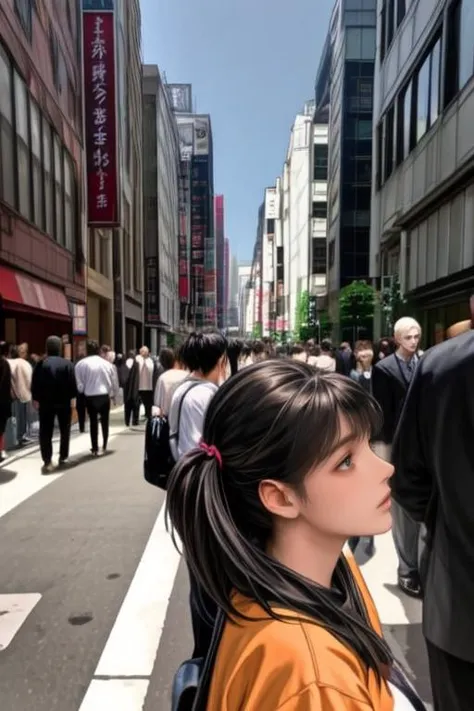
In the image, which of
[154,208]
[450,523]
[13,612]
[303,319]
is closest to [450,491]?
[450,523]

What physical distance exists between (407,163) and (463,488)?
22.5m

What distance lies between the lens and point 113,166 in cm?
2078

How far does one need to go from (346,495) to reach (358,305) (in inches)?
1235

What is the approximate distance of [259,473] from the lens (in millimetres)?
972

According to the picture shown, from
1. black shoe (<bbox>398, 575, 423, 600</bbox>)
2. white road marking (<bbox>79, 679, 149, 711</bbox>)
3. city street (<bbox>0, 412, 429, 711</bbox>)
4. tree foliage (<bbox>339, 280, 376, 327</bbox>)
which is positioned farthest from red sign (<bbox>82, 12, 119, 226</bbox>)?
white road marking (<bbox>79, 679, 149, 711</bbox>)

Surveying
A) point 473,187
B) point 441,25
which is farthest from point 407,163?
point 473,187

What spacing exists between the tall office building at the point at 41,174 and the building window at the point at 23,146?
3 cm

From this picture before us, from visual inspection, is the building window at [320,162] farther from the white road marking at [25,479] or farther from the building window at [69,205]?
the white road marking at [25,479]

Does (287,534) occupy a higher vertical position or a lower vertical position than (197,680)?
higher

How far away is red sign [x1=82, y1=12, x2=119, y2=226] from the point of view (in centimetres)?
1988

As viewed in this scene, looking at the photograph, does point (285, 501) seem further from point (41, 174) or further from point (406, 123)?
point (406, 123)

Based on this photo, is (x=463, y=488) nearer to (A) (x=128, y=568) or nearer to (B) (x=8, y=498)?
(A) (x=128, y=568)

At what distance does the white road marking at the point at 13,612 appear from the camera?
307 cm

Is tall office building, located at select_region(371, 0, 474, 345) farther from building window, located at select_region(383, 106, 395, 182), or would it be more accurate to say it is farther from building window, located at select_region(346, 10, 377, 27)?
building window, located at select_region(346, 10, 377, 27)
